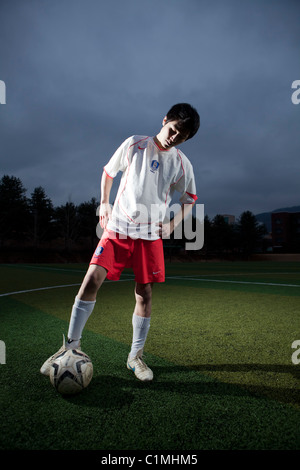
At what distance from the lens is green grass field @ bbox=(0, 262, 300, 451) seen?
5.39 ft

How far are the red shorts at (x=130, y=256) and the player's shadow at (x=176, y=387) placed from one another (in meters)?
0.77

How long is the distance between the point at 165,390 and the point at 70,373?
0.68 meters

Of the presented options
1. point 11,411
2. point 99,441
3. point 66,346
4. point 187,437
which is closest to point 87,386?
point 66,346

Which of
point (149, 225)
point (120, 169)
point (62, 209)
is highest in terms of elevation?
point (62, 209)

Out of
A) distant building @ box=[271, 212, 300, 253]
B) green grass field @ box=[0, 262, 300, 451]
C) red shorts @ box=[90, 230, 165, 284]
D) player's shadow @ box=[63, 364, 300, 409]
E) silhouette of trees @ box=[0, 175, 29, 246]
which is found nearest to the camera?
green grass field @ box=[0, 262, 300, 451]

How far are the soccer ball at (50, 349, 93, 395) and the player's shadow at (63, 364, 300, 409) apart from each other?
0.06 metres

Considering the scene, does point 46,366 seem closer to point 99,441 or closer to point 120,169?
point 99,441

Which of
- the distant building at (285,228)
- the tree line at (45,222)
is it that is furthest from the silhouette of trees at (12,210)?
the distant building at (285,228)

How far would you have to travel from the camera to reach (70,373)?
7.16 ft

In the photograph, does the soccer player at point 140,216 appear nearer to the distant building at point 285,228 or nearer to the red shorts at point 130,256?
the red shorts at point 130,256

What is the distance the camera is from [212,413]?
74.6 inches

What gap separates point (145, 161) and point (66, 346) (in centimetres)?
164

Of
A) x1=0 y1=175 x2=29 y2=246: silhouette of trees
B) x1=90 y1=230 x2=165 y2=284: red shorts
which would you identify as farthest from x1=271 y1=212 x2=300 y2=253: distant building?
x1=90 y1=230 x2=165 y2=284: red shorts

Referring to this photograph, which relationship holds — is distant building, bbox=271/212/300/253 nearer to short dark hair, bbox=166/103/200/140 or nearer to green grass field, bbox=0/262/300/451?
green grass field, bbox=0/262/300/451
